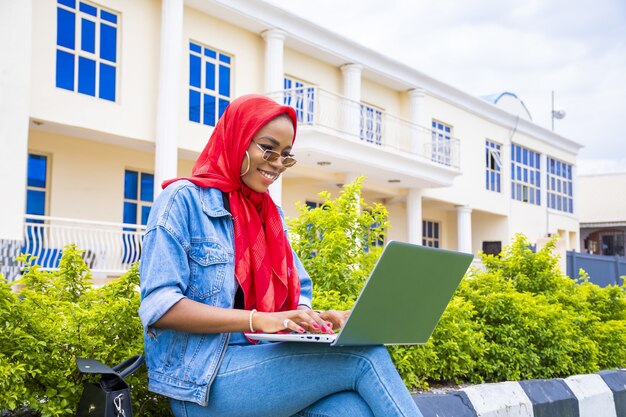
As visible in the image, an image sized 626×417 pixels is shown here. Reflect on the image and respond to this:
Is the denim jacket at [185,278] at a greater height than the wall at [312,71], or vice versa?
the wall at [312,71]

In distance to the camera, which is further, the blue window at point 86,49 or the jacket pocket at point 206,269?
the blue window at point 86,49

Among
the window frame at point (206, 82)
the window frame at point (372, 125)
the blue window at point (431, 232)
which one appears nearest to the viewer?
the window frame at point (206, 82)

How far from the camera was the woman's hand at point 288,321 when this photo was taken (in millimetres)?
2225

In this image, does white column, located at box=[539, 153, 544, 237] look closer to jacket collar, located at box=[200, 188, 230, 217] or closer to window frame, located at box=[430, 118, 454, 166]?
window frame, located at box=[430, 118, 454, 166]

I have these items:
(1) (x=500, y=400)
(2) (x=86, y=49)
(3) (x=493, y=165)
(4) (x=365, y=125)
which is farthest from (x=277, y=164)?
(3) (x=493, y=165)

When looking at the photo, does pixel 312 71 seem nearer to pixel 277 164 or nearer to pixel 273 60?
pixel 273 60

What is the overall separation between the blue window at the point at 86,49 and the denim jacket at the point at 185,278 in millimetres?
12044

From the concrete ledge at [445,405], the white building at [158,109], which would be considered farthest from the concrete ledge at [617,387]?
the white building at [158,109]

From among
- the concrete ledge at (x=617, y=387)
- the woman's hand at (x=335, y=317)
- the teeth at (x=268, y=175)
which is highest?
the teeth at (x=268, y=175)

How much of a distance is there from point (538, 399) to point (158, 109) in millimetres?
11995

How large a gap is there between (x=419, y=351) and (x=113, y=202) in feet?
40.3

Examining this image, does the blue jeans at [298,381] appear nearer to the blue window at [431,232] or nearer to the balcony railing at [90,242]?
the balcony railing at [90,242]

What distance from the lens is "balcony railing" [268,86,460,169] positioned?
17.4m

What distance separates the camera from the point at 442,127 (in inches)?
957
